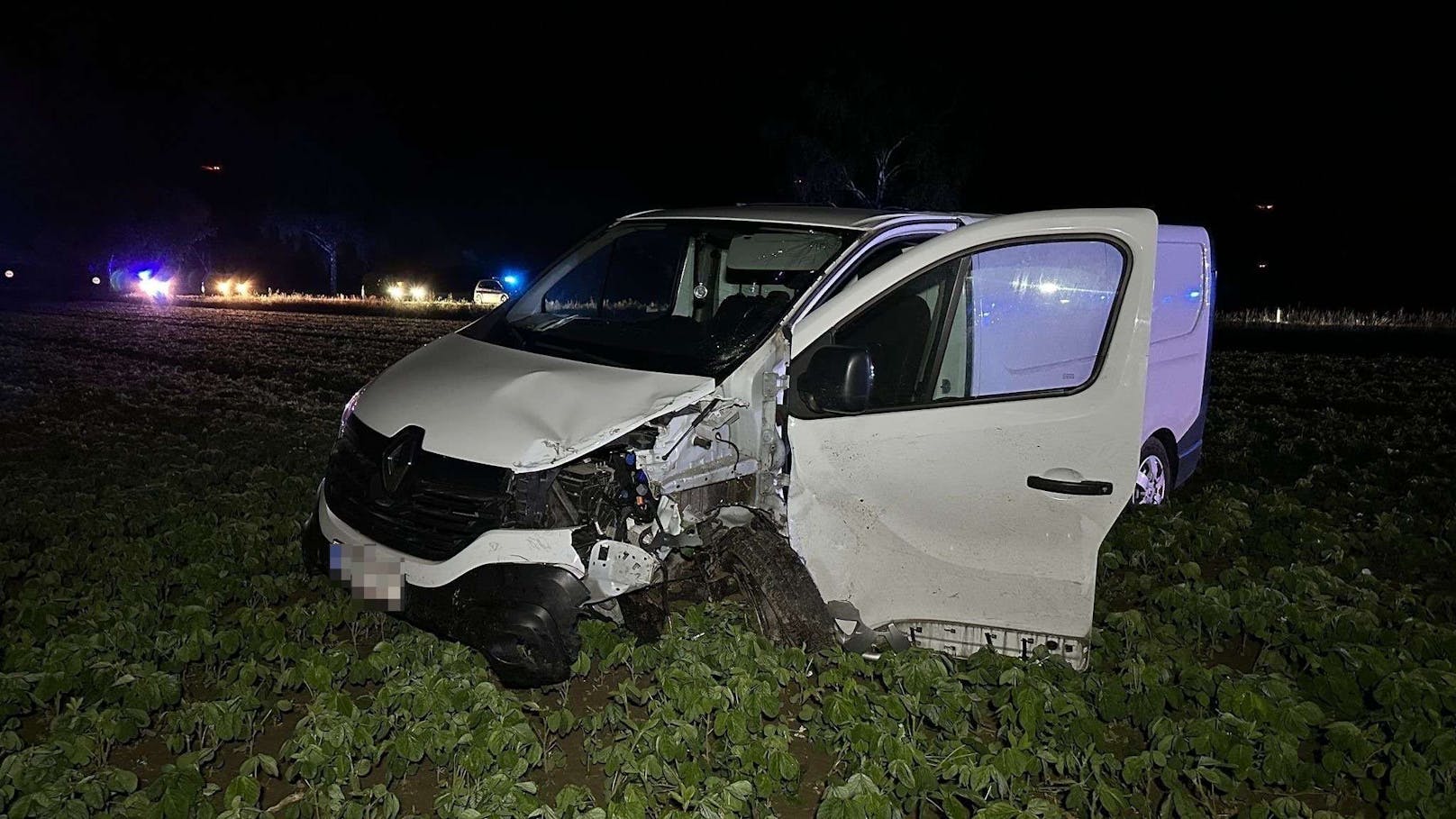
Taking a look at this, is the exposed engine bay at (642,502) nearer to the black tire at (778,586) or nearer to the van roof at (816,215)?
the black tire at (778,586)

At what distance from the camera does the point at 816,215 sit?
19.1ft

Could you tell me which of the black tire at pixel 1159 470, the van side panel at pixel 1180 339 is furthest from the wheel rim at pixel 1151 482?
the van side panel at pixel 1180 339

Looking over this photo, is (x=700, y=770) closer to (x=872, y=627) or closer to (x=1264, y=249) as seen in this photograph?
(x=872, y=627)

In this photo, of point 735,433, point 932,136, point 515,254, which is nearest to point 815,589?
point 735,433

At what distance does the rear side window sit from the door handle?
0.48m

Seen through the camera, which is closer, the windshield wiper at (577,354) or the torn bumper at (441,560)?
the torn bumper at (441,560)

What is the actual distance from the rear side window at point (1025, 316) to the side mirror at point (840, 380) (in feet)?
1.60

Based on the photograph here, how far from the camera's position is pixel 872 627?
468cm

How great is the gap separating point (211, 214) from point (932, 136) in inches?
2054

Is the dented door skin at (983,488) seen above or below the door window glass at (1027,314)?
below

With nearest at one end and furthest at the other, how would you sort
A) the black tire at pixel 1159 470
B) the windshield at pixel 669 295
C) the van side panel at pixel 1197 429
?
the windshield at pixel 669 295 < the black tire at pixel 1159 470 < the van side panel at pixel 1197 429

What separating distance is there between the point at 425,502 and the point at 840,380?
1710 mm

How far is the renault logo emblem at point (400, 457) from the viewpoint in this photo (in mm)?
4531

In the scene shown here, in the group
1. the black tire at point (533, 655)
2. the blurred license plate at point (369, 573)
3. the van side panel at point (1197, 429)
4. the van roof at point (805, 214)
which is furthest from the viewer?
A: the van side panel at point (1197, 429)
